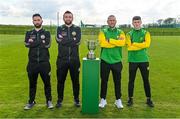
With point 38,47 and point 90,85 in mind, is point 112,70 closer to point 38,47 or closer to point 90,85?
point 90,85

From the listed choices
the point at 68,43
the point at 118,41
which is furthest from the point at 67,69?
the point at 118,41

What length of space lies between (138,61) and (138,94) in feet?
6.28

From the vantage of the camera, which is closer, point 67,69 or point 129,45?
point 67,69

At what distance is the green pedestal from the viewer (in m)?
7.60

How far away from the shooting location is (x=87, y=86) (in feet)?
25.2

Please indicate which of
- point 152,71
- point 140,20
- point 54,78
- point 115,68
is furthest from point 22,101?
point 152,71

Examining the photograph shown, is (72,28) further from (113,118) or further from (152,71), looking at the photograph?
(152,71)

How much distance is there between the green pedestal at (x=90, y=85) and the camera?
7598mm

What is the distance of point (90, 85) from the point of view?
768 centimetres

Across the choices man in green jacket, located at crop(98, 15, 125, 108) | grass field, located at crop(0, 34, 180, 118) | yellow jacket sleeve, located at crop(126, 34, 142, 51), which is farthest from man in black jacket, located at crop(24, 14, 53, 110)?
yellow jacket sleeve, located at crop(126, 34, 142, 51)

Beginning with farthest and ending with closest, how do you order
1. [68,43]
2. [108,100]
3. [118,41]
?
[108,100] < [118,41] < [68,43]

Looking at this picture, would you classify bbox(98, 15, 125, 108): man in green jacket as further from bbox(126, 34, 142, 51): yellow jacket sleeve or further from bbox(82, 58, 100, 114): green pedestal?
bbox(82, 58, 100, 114): green pedestal

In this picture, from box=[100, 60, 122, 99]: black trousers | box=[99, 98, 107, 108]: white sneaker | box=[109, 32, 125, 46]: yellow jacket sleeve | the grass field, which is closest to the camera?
the grass field

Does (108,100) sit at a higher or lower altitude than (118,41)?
lower
